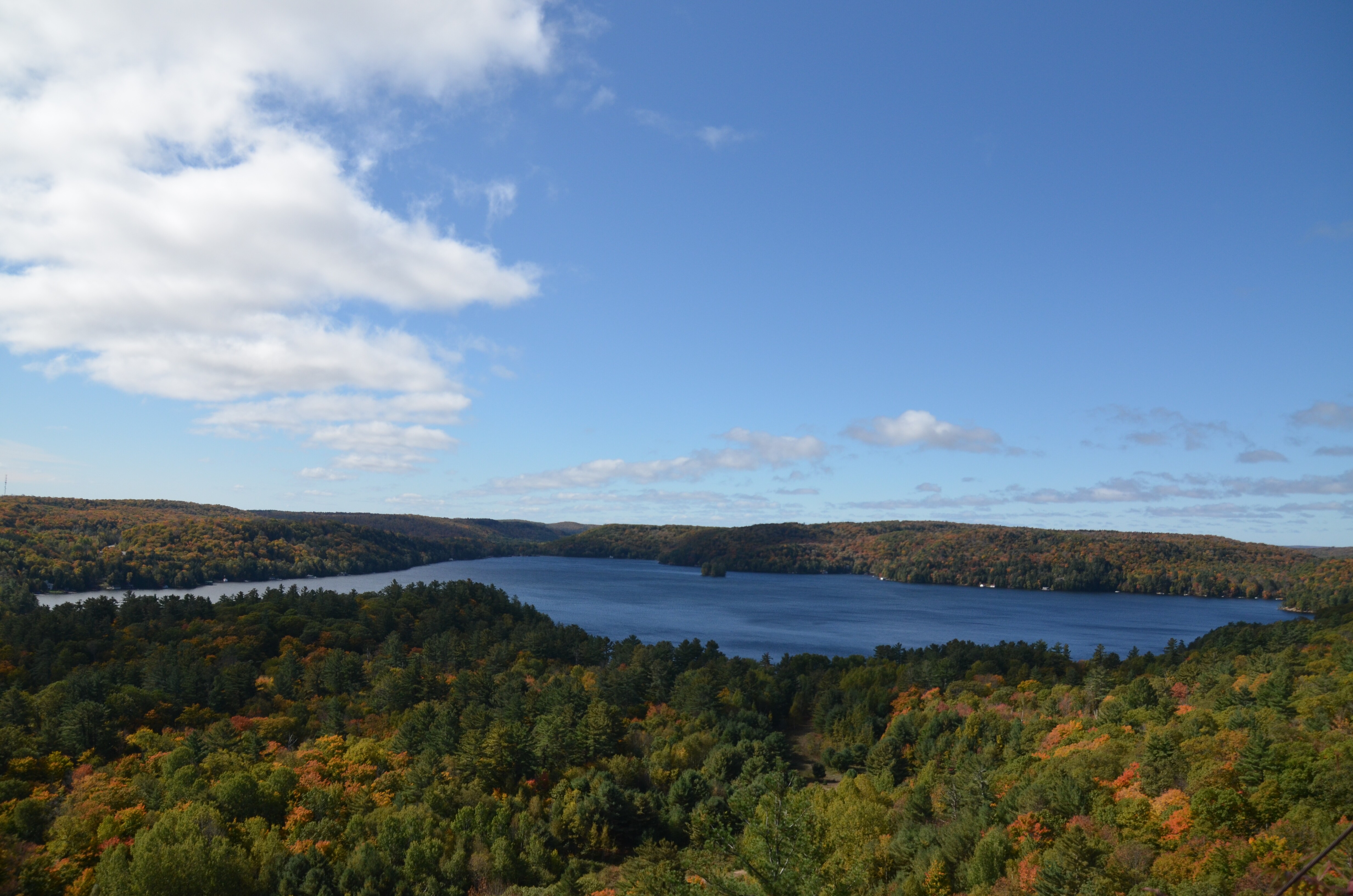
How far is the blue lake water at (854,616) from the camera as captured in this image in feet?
388

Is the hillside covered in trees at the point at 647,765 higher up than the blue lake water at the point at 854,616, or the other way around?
the hillside covered in trees at the point at 647,765

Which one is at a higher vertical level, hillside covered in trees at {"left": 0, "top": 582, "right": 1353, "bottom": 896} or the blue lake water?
hillside covered in trees at {"left": 0, "top": 582, "right": 1353, "bottom": 896}

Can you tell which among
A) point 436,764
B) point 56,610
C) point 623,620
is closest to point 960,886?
point 436,764

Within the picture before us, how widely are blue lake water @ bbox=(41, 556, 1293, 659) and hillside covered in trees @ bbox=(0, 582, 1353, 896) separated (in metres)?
31.8

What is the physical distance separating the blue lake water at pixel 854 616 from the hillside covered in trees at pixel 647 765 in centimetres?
3177

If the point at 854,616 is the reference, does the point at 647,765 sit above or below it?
above

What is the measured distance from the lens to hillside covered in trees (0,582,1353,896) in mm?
30969

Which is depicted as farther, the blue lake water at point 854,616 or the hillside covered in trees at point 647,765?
the blue lake water at point 854,616

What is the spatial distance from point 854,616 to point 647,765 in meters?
103

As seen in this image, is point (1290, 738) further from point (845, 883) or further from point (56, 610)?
point (56, 610)

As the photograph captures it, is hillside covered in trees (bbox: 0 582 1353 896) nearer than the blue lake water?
Yes

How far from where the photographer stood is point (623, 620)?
448ft

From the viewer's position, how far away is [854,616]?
14925 centimetres

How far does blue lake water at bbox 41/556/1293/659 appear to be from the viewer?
118 metres
